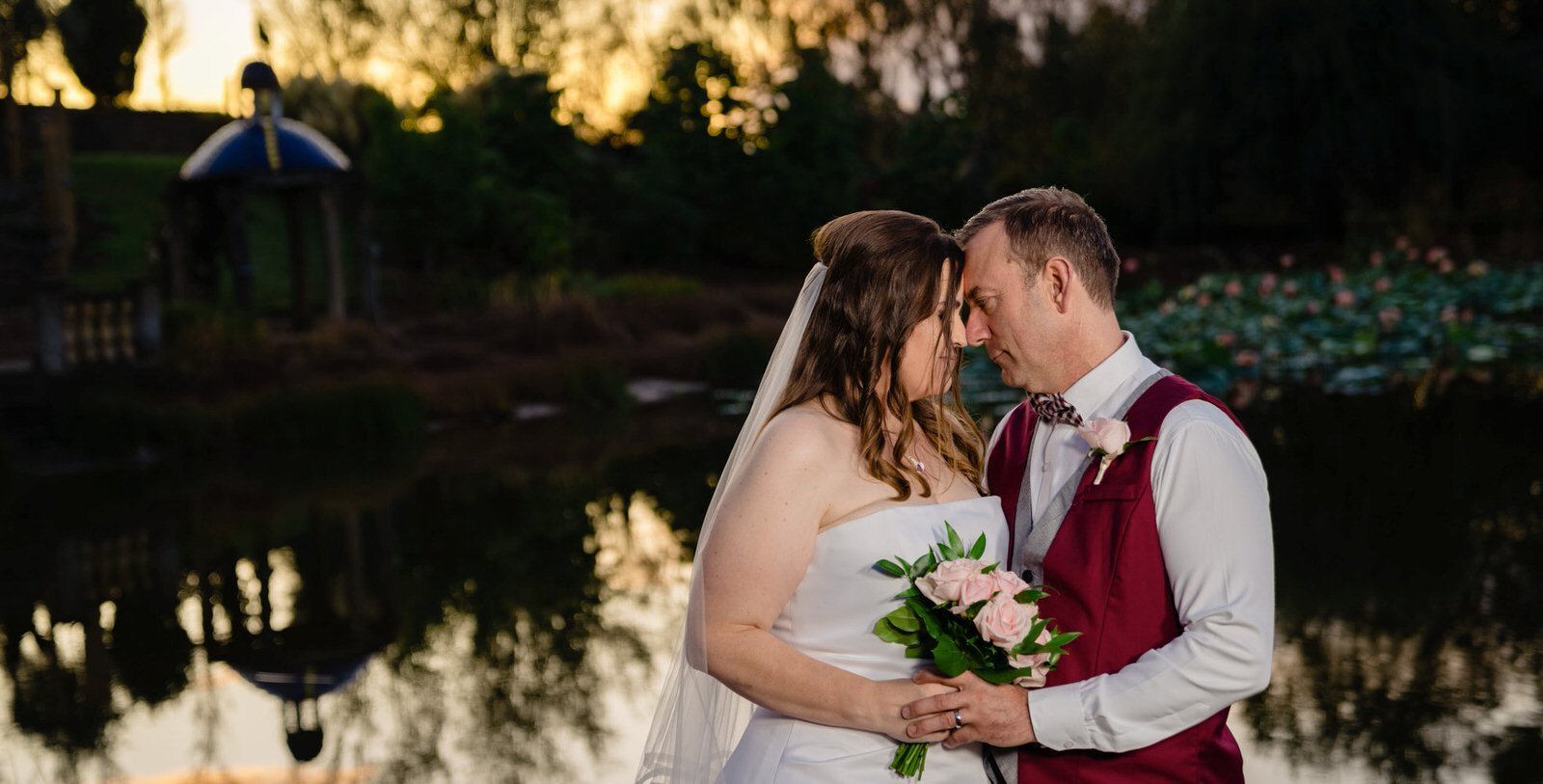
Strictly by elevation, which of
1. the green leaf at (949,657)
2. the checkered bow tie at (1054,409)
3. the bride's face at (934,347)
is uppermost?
the bride's face at (934,347)

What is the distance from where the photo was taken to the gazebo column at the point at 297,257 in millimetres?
20844

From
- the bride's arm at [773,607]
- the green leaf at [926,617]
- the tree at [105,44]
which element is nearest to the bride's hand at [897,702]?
the bride's arm at [773,607]

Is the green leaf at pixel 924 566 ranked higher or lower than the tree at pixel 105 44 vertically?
lower

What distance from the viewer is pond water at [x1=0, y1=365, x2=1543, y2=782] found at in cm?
616

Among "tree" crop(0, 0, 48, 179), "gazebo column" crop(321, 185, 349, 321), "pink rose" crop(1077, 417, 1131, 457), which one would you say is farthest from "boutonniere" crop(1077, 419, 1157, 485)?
"tree" crop(0, 0, 48, 179)

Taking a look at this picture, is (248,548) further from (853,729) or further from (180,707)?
(853,729)

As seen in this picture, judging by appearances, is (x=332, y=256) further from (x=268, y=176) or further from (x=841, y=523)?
(x=841, y=523)

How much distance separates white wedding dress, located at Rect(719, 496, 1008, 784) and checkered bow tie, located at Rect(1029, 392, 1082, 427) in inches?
12.8

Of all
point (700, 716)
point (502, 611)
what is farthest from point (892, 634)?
point (502, 611)

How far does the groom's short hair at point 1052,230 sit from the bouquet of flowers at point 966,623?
59cm

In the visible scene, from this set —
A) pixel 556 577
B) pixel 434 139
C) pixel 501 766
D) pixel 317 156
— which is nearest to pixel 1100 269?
pixel 501 766

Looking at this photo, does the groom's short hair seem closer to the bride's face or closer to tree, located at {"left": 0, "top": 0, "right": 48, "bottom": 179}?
the bride's face

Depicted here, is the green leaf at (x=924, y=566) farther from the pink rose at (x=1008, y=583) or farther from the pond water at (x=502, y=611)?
the pond water at (x=502, y=611)

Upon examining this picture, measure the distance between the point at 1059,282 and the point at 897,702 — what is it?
0.92 metres
